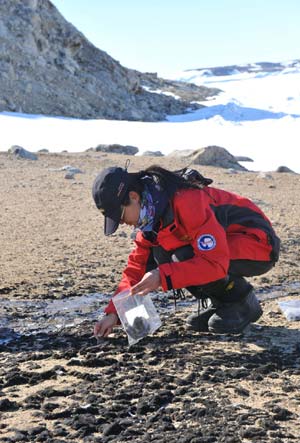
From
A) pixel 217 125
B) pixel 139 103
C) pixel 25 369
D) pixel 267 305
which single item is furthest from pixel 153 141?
pixel 25 369

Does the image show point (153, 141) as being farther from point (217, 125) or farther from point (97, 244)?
point (97, 244)

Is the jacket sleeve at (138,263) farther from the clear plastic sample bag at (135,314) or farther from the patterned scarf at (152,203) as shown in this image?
Result: the patterned scarf at (152,203)

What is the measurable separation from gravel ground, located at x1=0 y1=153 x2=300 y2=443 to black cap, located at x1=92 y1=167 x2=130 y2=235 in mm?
703

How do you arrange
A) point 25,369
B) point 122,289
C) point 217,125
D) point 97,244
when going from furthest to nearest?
1. point 217,125
2. point 97,244
3. point 122,289
4. point 25,369

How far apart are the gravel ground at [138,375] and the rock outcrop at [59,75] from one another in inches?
866

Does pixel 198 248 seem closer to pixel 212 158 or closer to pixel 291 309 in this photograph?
pixel 291 309

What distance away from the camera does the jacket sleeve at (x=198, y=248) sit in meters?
3.97

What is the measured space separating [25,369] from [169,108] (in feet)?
103

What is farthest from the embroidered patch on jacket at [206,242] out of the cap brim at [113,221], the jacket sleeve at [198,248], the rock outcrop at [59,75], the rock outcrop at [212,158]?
the rock outcrop at [59,75]

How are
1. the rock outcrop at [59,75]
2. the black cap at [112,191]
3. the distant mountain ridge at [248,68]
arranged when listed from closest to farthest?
the black cap at [112,191]
the rock outcrop at [59,75]
the distant mountain ridge at [248,68]

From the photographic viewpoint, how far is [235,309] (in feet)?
14.9

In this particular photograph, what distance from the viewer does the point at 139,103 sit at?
34062 mm

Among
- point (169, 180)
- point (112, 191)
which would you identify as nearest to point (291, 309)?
point (169, 180)

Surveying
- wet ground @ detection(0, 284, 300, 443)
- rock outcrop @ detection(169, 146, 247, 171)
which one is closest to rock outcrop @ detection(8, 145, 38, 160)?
rock outcrop @ detection(169, 146, 247, 171)
